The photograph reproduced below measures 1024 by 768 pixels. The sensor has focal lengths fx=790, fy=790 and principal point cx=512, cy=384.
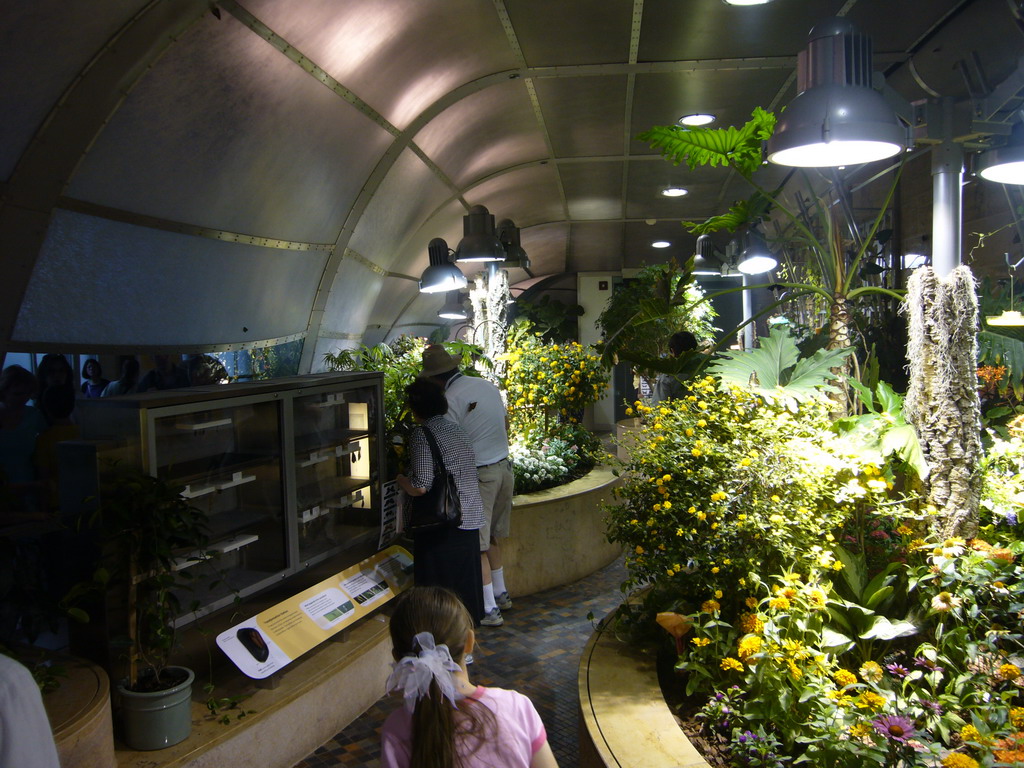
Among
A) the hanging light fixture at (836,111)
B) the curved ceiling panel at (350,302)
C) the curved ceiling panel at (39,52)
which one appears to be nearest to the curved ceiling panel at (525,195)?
the curved ceiling panel at (350,302)

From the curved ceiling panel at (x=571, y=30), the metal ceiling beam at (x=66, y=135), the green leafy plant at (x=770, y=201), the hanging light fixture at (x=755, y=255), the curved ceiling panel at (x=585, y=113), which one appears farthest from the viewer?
the hanging light fixture at (x=755, y=255)

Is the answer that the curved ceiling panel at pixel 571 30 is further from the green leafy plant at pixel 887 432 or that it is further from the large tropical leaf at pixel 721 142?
the green leafy plant at pixel 887 432

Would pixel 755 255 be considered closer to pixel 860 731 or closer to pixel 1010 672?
pixel 1010 672

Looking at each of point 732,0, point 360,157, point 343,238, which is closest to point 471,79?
point 360,157

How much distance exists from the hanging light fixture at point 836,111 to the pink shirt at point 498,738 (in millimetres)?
2389

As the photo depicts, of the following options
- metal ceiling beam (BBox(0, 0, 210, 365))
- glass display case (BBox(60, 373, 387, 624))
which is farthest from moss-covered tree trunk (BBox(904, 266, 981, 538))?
metal ceiling beam (BBox(0, 0, 210, 365))

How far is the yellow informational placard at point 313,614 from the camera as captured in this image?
3.63 m

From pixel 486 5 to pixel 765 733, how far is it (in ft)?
13.4

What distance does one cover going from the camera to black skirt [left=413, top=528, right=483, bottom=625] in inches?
181

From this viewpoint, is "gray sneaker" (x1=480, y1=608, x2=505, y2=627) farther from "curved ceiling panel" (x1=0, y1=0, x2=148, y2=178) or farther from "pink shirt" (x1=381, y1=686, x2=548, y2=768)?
"curved ceiling panel" (x1=0, y1=0, x2=148, y2=178)

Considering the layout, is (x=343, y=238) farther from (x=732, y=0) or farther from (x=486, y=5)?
(x=732, y=0)

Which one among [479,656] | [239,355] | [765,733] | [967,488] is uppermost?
[239,355]

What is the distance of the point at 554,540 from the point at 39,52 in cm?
463

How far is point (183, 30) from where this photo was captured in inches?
134
